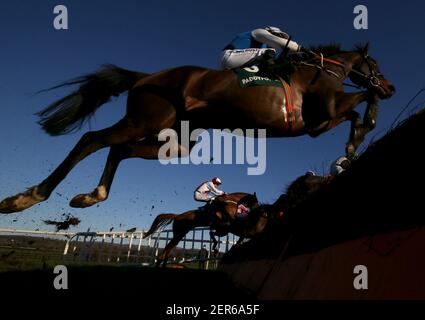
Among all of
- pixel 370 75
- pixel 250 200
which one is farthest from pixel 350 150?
pixel 250 200

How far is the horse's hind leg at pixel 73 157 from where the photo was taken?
337cm

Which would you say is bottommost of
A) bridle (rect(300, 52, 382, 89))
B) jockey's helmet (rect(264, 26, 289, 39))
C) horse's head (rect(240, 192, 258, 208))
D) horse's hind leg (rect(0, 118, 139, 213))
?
horse's hind leg (rect(0, 118, 139, 213))

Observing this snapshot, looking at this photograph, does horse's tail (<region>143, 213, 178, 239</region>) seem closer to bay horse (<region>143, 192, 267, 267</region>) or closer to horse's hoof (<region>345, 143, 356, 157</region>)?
bay horse (<region>143, 192, 267, 267</region>)

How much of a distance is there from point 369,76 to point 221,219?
6383 mm

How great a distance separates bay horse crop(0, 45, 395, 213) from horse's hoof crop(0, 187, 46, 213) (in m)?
0.39

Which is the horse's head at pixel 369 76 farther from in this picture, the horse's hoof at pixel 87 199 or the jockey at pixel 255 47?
the horse's hoof at pixel 87 199

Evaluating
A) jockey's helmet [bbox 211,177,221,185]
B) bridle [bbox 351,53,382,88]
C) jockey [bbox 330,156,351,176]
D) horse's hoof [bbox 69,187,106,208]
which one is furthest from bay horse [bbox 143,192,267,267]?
horse's hoof [bbox 69,187,106,208]

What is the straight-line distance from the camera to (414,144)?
125cm

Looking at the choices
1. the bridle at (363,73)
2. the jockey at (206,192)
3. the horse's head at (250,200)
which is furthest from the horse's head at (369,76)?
the jockey at (206,192)

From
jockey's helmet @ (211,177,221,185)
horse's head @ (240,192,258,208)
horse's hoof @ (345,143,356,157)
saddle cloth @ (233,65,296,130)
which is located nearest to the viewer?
saddle cloth @ (233,65,296,130)

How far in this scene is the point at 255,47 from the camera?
4.91 metres

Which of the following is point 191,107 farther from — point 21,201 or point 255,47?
point 21,201

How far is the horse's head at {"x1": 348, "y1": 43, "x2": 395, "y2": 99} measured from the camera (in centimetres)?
506
